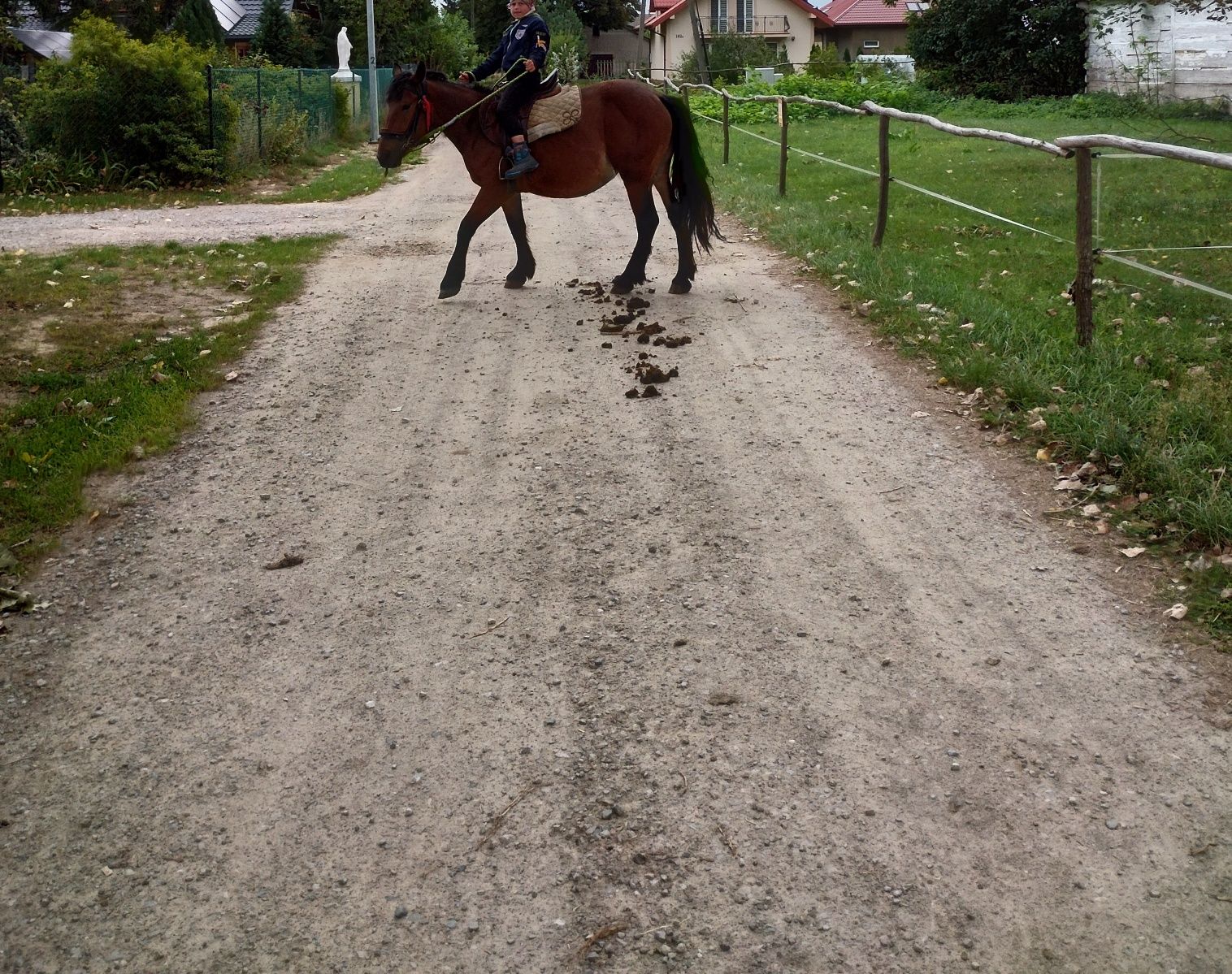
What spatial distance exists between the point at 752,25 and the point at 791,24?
215 centimetres

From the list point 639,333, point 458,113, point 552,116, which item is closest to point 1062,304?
point 639,333

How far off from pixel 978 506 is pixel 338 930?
347 centimetres

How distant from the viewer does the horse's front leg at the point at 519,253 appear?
991 centimetres

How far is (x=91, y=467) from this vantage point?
237 inches

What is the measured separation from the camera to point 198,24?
131 feet

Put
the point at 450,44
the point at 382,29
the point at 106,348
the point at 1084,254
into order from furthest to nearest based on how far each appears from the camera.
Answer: the point at 450,44 → the point at 382,29 → the point at 106,348 → the point at 1084,254

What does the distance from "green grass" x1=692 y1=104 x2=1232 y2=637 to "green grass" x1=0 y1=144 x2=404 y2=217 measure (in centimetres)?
613

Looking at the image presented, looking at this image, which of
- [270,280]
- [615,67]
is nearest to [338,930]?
[270,280]

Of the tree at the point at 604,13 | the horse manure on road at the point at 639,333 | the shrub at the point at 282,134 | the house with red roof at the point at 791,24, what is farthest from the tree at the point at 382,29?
the horse manure on road at the point at 639,333

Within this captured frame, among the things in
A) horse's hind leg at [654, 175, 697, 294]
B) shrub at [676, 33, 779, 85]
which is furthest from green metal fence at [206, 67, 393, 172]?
shrub at [676, 33, 779, 85]

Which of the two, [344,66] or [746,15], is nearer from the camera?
[344,66]

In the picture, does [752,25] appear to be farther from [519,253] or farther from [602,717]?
[602,717]

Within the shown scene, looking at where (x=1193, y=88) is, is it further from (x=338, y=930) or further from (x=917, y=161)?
(x=338, y=930)

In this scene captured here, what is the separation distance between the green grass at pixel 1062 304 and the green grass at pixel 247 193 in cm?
613
